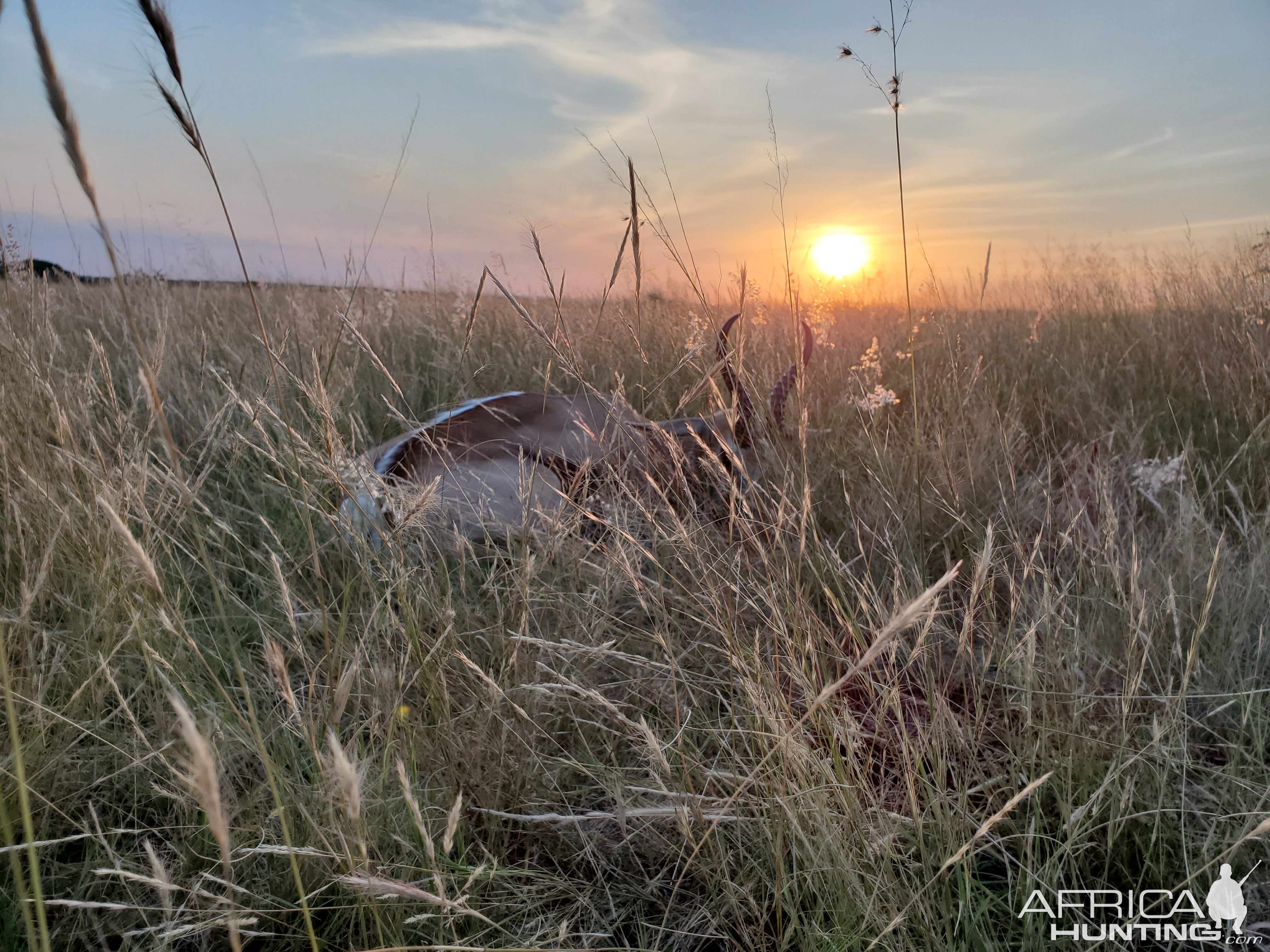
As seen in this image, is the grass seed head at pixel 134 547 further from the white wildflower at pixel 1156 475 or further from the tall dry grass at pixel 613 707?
the white wildflower at pixel 1156 475

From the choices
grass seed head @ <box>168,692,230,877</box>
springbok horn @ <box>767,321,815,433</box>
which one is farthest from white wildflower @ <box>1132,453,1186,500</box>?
grass seed head @ <box>168,692,230,877</box>

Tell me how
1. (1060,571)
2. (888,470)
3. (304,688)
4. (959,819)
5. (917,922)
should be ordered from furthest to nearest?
(888,470) → (1060,571) → (304,688) → (959,819) → (917,922)

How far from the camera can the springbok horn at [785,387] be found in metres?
1.77

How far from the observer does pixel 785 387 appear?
2201 millimetres

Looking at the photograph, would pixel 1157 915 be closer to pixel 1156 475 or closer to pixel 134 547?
pixel 134 547

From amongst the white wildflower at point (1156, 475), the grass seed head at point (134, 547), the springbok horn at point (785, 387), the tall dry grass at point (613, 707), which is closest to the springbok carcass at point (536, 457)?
the springbok horn at point (785, 387)

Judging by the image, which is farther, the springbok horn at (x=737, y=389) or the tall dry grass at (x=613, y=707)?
the springbok horn at (x=737, y=389)

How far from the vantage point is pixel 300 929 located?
1.01 meters

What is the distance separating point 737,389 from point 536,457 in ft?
1.58

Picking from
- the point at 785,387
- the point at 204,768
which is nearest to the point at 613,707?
the point at 204,768

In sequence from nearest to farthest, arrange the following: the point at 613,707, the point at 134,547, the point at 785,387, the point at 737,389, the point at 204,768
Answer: the point at 204,768, the point at 134,547, the point at 613,707, the point at 737,389, the point at 785,387

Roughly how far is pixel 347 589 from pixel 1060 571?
1.63m

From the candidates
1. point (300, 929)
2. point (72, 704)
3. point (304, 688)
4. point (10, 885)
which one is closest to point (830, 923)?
point (300, 929)

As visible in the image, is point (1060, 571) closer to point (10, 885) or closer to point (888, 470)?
point (888, 470)
